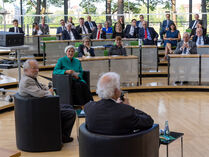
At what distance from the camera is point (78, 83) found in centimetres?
693

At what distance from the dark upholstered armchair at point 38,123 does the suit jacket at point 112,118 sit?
1.54 metres

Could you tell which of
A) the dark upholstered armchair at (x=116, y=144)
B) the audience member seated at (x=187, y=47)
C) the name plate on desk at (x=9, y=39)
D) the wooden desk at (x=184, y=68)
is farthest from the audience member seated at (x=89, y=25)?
the dark upholstered armchair at (x=116, y=144)

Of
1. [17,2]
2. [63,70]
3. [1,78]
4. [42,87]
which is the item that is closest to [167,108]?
[63,70]

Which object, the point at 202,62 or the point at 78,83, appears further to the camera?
the point at 202,62

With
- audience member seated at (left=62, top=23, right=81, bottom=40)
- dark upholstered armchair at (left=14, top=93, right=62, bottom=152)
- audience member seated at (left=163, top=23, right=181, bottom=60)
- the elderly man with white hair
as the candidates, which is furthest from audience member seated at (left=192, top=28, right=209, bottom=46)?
the elderly man with white hair

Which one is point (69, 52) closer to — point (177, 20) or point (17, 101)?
point (17, 101)

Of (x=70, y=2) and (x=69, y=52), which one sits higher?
(x=70, y=2)

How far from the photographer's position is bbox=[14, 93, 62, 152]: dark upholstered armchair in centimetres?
497

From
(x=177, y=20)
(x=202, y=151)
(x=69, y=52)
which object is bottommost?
(x=202, y=151)

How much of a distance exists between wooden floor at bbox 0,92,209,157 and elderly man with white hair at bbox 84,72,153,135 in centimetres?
161

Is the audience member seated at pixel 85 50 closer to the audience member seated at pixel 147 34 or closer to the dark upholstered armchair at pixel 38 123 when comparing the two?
the audience member seated at pixel 147 34

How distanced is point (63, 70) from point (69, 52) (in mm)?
338

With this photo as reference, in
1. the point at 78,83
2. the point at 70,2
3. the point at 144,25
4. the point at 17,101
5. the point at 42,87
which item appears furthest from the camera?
the point at 70,2

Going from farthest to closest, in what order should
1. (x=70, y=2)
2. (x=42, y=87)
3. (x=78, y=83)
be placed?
(x=70, y=2), (x=78, y=83), (x=42, y=87)
